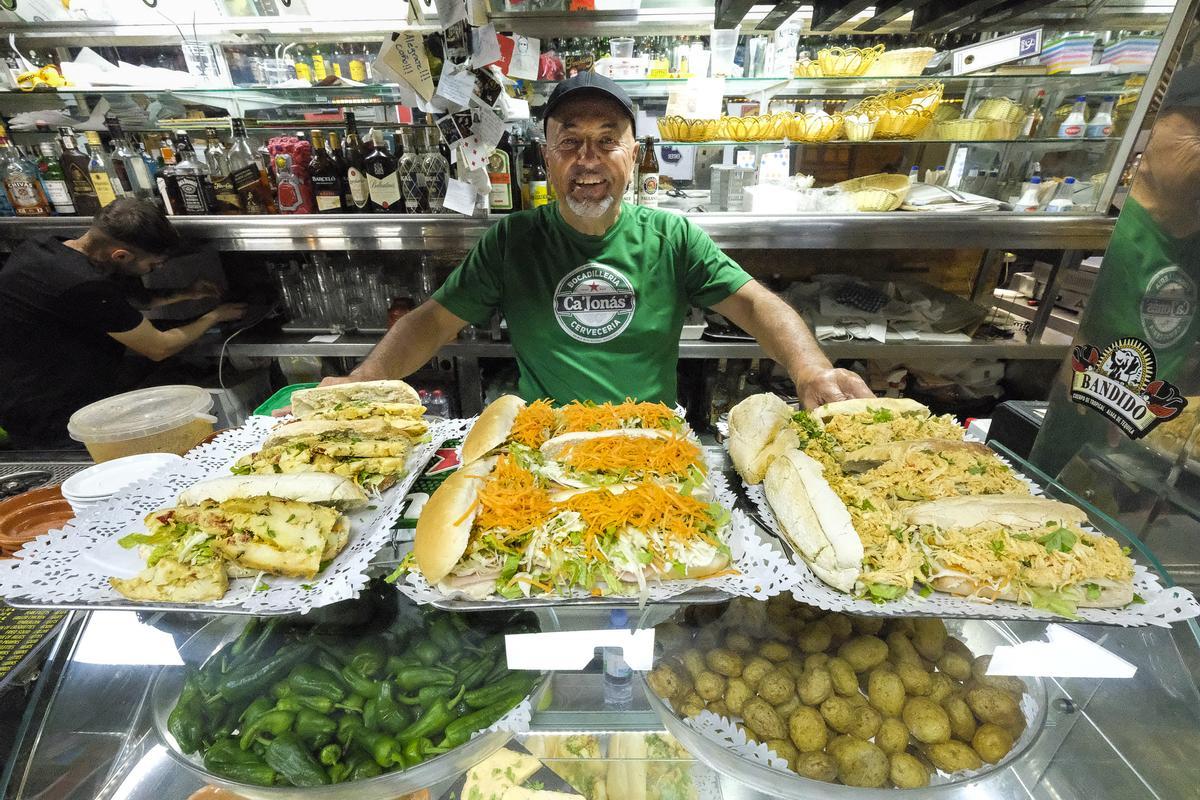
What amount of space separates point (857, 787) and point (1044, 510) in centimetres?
100

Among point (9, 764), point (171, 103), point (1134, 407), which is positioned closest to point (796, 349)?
point (1134, 407)

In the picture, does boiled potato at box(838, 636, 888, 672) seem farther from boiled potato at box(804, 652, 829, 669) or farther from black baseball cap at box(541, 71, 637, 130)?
black baseball cap at box(541, 71, 637, 130)

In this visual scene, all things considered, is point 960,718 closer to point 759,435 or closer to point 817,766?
point 817,766

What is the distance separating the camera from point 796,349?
119 inches

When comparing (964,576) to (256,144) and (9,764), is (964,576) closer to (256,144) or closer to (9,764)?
(9,764)

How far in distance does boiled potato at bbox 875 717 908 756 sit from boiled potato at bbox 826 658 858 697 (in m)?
0.10

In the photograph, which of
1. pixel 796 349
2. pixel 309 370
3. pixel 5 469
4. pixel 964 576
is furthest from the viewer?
pixel 309 370

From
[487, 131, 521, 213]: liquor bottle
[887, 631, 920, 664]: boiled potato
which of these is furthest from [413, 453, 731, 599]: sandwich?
[487, 131, 521, 213]: liquor bottle

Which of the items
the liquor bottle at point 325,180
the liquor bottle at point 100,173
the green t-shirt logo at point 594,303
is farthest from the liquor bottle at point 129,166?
the green t-shirt logo at point 594,303

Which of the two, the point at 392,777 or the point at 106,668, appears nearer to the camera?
the point at 392,777

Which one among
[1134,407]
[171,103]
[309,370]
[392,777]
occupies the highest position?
[171,103]

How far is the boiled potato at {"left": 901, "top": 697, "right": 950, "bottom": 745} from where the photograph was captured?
131 cm

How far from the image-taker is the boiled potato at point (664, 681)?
4.64 feet

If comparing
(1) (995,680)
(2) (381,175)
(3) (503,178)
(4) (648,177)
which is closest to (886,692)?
(1) (995,680)
